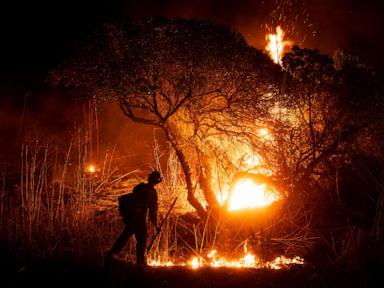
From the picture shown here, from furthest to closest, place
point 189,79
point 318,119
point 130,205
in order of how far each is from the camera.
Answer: point 318,119, point 189,79, point 130,205

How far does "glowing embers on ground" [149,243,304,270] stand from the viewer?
341 inches

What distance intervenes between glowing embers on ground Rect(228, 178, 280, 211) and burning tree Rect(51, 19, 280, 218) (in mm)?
495

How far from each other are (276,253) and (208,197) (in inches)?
76.1

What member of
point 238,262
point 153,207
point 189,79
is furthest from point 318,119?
point 153,207

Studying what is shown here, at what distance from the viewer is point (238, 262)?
9125mm

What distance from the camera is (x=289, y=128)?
1053 centimetres

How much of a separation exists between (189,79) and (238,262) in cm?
391

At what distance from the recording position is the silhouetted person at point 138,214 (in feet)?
25.4

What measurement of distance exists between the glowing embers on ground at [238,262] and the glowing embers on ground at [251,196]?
5.39 ft

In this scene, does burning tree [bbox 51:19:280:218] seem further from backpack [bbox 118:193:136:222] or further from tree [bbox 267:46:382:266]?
backpack [bbox 118:193:136:222]

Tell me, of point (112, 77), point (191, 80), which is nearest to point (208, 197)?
point (191, 80)

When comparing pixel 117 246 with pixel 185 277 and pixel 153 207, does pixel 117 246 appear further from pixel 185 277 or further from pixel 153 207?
pixel 185 277

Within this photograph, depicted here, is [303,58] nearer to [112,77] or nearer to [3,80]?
[112,77]

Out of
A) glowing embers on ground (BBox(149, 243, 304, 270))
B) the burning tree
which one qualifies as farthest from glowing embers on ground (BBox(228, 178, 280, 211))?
glowing embers on ground (BBox(149, 243, 304, 270))
